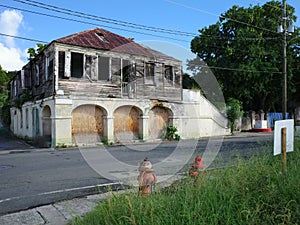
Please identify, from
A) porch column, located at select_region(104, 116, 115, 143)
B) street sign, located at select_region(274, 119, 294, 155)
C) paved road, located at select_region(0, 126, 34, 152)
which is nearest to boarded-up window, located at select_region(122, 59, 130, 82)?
porch column, located at select_region(104, 116, 115, 143)

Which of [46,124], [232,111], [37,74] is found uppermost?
[37,74]

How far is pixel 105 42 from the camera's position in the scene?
16453 millimetres

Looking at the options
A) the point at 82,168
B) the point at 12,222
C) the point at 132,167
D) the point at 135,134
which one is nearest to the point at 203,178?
the point at 12,222

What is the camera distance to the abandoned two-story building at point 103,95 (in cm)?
1423

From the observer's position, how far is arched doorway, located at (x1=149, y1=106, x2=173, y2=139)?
1778 centimetres

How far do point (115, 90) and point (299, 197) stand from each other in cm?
1377

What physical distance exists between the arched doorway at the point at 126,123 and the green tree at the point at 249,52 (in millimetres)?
10446

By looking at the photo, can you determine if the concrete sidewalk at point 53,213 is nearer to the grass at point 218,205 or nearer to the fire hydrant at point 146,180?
the fire hydrant at point 146,180

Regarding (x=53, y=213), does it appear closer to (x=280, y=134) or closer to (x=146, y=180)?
(x=146, y=180)

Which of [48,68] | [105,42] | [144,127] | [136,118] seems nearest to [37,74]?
[48,68]

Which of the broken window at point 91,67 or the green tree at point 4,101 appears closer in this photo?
the broken window at point 91,67

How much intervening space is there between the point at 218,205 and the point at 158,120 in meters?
15.1

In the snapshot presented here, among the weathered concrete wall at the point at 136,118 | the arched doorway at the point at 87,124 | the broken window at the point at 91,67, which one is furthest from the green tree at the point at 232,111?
the broken window at the point at 91,67

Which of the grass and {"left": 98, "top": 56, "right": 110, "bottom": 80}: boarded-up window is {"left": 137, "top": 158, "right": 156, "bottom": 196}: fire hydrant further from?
{"left": 98, "top": 56, "right": 110, "bottom": 80}: boarded-up window
